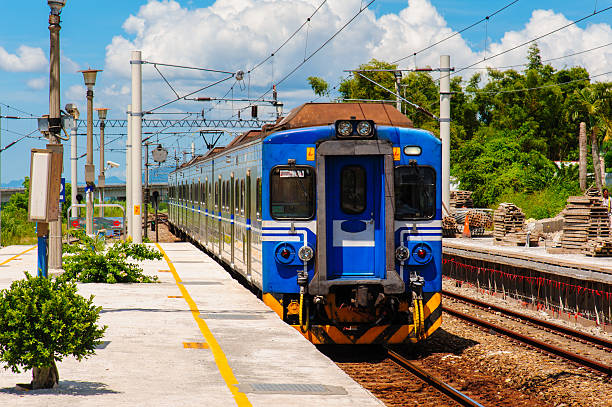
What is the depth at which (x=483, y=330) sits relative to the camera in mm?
15133

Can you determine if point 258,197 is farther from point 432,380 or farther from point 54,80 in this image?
point 54,80

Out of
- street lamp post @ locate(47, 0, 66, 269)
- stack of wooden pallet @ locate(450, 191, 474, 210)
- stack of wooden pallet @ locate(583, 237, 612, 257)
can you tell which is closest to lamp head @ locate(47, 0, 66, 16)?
street lamp post @ locate(47, 0, 66, 269)

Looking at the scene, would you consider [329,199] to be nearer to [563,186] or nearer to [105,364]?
[105,364]

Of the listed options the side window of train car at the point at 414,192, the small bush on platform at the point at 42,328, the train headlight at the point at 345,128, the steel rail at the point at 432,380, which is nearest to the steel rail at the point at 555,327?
the steel rail at the point at 432,380

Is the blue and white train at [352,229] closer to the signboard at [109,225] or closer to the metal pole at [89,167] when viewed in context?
the metal pole at [89,167]

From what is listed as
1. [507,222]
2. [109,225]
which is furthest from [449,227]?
[109,225]

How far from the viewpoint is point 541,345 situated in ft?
43.0

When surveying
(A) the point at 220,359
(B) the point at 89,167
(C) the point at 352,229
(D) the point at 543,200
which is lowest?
(A) the point at 220,359

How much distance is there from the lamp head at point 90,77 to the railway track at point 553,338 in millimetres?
15499

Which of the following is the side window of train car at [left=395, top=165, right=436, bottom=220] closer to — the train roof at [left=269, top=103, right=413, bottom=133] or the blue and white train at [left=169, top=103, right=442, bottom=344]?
the blue and white train at [left=169, top=103, right=442, bottom=344]

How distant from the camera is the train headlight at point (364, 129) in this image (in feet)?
37.6

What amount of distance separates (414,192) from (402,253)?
2.98ft

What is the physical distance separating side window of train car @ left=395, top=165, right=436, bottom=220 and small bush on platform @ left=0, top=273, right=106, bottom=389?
523 cm

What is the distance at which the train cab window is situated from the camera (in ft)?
38.0
